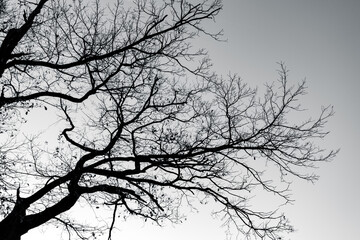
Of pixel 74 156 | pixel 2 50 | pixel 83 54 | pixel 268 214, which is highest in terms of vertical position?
pixel 83 54

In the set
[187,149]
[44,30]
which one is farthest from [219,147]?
[44,30]

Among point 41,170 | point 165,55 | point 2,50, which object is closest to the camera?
point 2,50

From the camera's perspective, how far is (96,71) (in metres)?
11.1

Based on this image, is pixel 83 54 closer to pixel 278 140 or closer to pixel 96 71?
pixel 96 71

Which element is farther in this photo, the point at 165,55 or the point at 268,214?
the point at 165,55

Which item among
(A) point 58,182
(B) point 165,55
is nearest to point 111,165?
(A) point 58,182

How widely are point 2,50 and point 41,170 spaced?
3051mm

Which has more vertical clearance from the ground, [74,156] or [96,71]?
[96,71]

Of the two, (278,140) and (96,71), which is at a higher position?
(96,71)

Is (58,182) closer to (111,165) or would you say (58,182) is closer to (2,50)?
(111,165)

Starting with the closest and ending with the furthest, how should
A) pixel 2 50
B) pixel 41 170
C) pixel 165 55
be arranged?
pixel 2 50, pixel 41 170, pixel 165 55

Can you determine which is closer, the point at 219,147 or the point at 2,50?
the point at 2,50

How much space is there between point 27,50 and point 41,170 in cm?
313

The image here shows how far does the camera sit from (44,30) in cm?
1105
